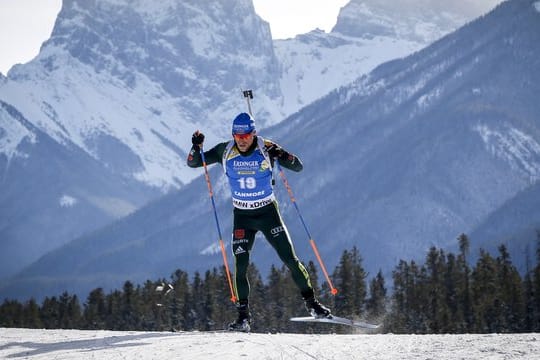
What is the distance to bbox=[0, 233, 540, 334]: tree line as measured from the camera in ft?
237

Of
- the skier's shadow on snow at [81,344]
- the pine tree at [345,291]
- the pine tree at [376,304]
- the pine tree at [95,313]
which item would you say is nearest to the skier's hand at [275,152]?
the skier's shadow on snow at [81,344]

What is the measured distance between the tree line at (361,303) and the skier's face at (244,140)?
52818 millimetres

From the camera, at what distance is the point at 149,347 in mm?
12812

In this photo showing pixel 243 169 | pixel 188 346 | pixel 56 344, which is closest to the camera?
pixel 188 346

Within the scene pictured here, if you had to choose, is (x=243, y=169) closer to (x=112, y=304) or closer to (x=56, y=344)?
(x=56, y=344)

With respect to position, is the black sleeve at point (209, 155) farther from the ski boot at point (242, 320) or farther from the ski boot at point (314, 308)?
the ski boot at point (314, 308)

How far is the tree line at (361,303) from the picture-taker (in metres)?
72.1

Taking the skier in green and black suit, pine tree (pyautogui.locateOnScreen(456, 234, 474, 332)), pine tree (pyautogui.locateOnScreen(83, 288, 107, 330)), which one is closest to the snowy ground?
the skier in green and black suit

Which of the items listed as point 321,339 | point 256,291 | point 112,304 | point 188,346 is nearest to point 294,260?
point 321,339

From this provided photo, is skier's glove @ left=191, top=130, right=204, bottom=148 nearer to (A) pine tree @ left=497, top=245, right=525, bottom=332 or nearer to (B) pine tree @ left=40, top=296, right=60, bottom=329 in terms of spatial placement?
(A) pine tree @ left=497, top=245, right=525, bottom=332

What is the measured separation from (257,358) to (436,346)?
2.69 m

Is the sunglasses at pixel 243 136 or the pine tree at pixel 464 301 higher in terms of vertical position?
the pine tree at pixel 464 301

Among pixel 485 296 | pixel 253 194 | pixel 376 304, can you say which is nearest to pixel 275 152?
pixel 253 194

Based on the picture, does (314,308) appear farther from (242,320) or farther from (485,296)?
(485,296)
